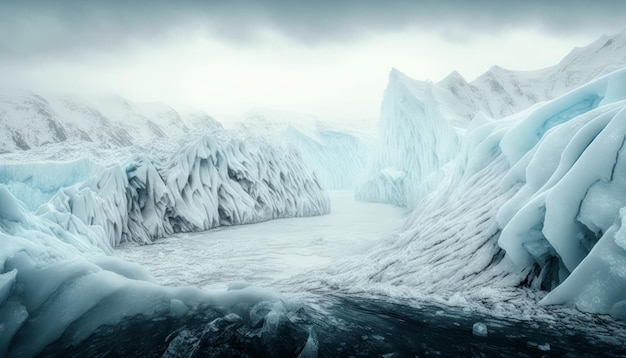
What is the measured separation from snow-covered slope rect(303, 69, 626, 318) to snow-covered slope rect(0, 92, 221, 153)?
4104 cm

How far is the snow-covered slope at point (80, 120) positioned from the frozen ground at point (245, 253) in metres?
35.6

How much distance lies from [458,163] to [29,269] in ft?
18.9

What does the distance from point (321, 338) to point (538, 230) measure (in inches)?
70.6

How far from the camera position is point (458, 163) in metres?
5.90

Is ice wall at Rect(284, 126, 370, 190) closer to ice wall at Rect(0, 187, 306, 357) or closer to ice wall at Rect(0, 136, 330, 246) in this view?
ice wall at Rect(0, 136, 330, 246)

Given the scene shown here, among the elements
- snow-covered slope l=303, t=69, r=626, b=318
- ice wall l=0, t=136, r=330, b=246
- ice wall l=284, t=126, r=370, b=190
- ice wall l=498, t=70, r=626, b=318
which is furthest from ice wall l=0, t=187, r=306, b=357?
ice wall l=284, t=126, r=370, b=190

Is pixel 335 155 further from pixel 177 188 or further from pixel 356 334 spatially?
pixel 356 334

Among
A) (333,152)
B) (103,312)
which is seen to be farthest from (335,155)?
(103,312)

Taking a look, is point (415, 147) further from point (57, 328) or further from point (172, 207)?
point (57, 328)

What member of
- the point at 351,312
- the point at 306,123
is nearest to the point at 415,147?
the point at 351,312

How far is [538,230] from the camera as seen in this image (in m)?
2.49

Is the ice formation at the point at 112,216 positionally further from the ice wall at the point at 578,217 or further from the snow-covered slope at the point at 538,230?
the ice wall at the point at 578,217

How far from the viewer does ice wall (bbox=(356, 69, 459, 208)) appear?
46.1 ft

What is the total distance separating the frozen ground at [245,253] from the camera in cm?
468
